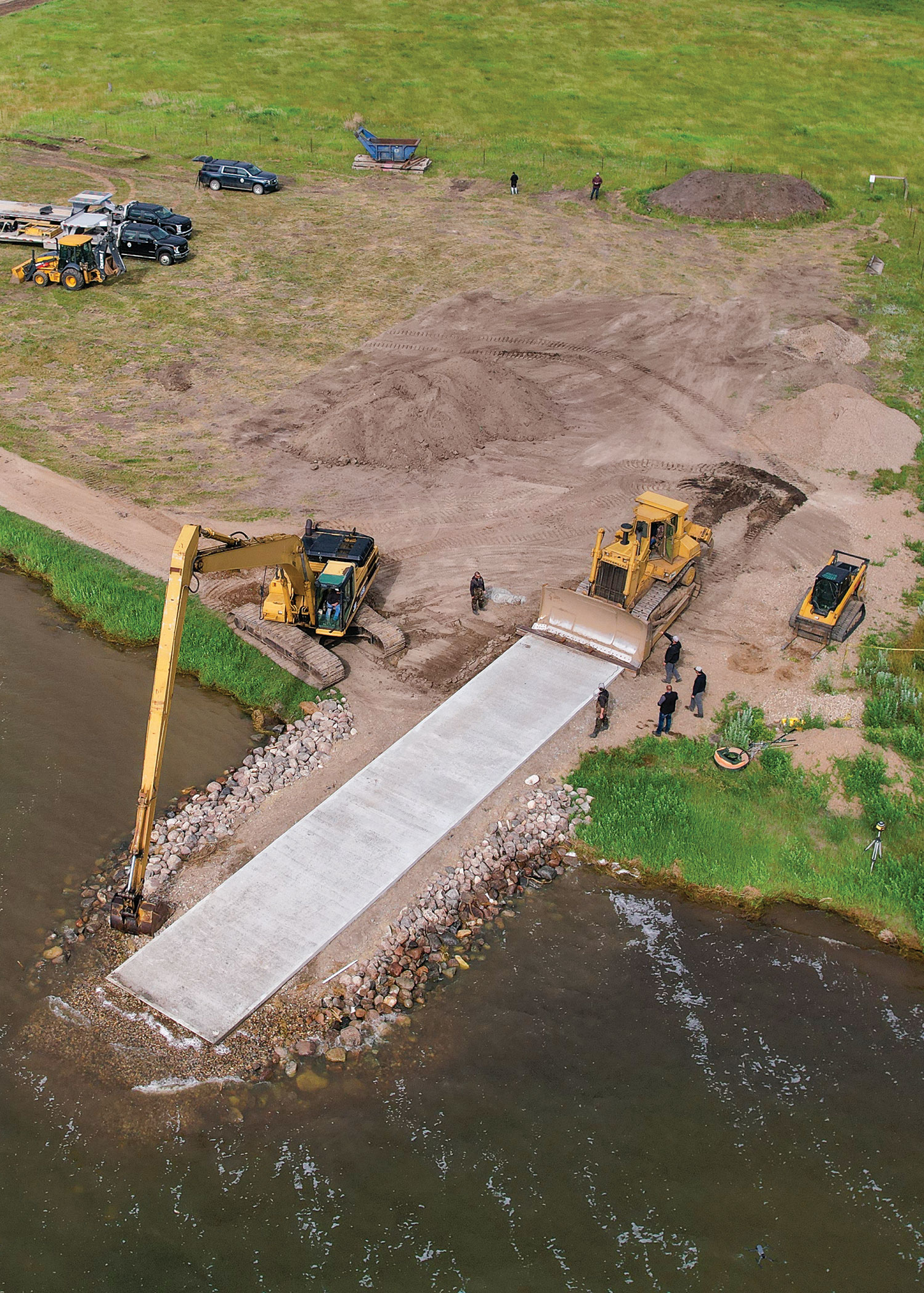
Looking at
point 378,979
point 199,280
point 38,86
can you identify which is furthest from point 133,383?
point 38,86

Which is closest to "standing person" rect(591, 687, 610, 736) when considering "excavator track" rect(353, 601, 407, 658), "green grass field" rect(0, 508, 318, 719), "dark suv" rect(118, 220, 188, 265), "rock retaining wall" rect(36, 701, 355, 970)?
"excavator track" rect(353, 601, 407, 658)

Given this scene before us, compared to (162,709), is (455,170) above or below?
above

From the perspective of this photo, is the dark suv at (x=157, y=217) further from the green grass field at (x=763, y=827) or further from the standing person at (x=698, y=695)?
the green grass field at (x=763, y=827)

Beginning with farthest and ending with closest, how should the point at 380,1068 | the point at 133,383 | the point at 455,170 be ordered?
the point at 455,170, the point at 133,383, the point at 380,1068

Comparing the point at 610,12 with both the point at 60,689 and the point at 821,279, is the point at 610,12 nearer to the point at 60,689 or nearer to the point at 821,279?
the point at 821,279

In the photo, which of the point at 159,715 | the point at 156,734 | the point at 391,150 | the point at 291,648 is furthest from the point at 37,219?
the point at 156,734

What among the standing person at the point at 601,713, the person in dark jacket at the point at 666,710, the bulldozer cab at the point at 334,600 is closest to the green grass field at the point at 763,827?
the person in dark jacket at the point at 666,710

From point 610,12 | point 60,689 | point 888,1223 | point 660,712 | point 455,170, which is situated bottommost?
point 60,689
